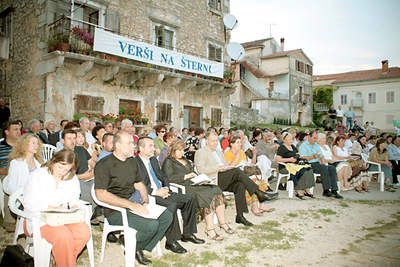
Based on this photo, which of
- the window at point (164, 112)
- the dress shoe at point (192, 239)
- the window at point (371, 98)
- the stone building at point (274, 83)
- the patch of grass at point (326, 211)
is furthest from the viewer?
the window at point (371, 98)

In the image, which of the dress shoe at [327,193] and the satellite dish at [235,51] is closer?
the dress shoe at [327,193]

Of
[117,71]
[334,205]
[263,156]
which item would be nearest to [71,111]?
[117,71]

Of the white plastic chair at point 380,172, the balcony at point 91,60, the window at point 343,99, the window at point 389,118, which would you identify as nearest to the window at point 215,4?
the balcony at point 91,60

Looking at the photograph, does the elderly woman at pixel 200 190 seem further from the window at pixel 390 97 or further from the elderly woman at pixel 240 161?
the window at pixel 390 97

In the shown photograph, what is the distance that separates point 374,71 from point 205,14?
30864 mm

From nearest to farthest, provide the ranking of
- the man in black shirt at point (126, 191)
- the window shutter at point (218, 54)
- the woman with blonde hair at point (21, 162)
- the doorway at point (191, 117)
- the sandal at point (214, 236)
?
the man in black shirt at point (126, 191) → the woman with blonde hair at point (21, 162) → the sandal at point (214, 236) → the doorway at point (191, 117) → the window shutter at point (218, 54)

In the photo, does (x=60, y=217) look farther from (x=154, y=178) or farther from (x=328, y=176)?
(x=328, y=176)

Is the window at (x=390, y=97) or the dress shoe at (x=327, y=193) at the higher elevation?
the window at (x=390, y=97)

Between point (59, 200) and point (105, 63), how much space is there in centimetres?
750

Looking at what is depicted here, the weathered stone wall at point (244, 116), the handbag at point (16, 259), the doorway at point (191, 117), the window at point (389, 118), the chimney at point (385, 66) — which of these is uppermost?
the chimney at point (385, 66)

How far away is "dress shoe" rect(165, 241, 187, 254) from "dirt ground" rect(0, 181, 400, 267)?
0.23ft

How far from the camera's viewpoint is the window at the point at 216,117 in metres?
14.5

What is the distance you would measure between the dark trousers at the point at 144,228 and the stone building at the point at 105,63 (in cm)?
714

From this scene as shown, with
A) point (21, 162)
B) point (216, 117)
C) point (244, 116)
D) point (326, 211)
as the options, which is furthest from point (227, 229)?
point (244, 116)
